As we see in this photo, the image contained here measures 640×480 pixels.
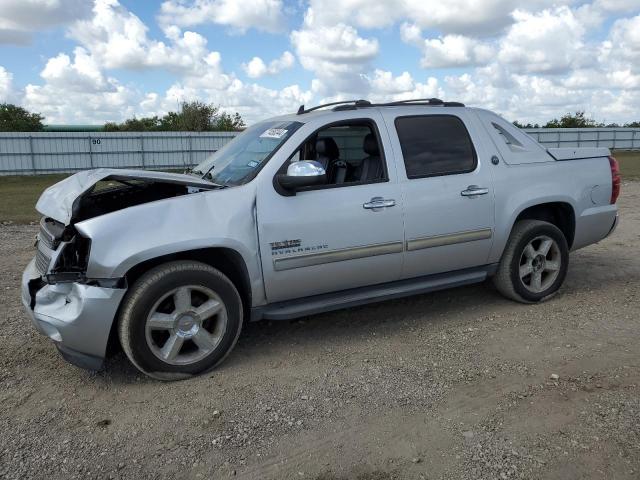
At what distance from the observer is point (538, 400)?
3412mm

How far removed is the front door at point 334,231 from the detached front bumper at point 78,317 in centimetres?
107

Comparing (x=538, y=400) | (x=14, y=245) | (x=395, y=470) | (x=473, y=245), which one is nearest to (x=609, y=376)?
(x=538, y=400)

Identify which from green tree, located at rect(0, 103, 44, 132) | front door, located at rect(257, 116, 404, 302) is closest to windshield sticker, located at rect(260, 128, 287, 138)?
front door, located at rect(257, 116, 404, 302)

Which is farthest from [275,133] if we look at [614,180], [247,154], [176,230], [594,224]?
[614,180]

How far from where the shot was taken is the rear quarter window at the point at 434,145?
451cm

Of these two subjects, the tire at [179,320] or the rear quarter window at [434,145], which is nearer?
the tire at [179,320]

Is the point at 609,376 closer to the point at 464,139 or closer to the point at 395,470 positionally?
the point at 395,470

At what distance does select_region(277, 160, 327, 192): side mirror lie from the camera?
387 cm

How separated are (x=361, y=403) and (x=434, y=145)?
2.25m

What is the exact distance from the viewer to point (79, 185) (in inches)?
149

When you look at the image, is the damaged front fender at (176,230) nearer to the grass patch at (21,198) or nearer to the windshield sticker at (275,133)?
the windshield sticker at (275,133)

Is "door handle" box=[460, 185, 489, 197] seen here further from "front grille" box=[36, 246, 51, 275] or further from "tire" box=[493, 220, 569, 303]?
"front grille" box=[36, 246, 51, 275]

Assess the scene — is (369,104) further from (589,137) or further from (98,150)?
(589,137)

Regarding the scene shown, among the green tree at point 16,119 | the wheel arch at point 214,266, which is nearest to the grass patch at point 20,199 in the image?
the wheel arch at point 214,266
